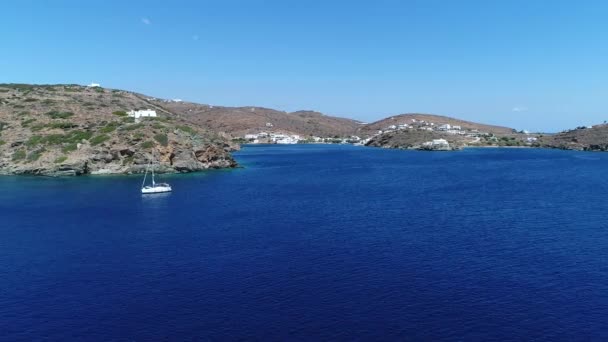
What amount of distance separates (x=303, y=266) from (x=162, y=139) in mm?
99520

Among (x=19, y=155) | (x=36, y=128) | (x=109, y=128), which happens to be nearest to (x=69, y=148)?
(x=19, y=155)

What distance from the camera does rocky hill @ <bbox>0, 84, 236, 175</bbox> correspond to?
5300 inches

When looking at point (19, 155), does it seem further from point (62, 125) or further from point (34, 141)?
point (62, 125)

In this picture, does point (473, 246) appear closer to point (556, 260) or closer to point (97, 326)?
point (556, 260)

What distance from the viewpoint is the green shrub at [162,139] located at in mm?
141250

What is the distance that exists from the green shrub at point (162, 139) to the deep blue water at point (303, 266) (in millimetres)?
41289

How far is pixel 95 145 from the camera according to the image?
13812 centimetres

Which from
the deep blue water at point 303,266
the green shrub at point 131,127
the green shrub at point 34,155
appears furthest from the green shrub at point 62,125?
the deep blue water at point 303,266

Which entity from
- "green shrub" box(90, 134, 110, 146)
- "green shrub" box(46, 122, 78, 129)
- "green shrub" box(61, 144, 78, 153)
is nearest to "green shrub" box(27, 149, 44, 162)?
"green shrub" box(61, 144, 78, 153)

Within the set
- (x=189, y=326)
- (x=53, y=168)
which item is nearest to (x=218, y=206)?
(x=189, y=326)

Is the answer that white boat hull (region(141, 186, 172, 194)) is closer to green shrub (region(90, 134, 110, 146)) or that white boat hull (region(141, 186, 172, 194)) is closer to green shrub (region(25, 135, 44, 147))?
green shrub (region(90, 134, 110, 146))

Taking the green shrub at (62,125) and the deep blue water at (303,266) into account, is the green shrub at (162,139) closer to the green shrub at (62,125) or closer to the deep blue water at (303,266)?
the green shrub at (62,125)

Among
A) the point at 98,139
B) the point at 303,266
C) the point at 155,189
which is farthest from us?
the point at 98,139

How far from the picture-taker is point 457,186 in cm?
11350
